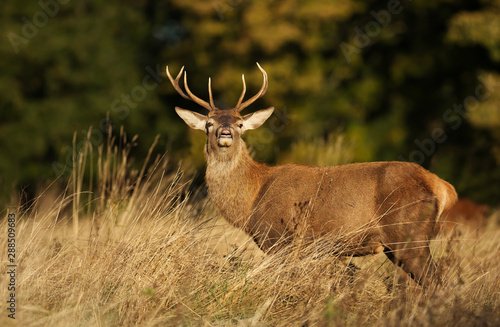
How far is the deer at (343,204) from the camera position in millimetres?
4770

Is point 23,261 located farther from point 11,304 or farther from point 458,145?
point 458,145

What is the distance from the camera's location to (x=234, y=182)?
555cm

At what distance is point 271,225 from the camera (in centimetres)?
489

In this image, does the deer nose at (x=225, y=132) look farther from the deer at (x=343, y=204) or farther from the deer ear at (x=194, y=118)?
the deer ear at (x=194, y=118)

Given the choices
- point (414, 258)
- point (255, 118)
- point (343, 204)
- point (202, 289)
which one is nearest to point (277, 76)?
point (255, 118)

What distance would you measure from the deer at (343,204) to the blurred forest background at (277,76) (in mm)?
7307

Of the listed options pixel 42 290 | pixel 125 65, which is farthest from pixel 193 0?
pixel 42 290

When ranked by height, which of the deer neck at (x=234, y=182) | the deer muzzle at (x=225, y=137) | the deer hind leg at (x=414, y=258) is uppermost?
the deer muzzle at (x=225, y=137)

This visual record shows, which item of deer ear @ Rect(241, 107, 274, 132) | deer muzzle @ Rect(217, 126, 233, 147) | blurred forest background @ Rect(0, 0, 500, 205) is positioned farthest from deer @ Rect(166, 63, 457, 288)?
blurred forest background @ Rect(0, 0, 500, 205)

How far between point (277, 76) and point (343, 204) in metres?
10.3

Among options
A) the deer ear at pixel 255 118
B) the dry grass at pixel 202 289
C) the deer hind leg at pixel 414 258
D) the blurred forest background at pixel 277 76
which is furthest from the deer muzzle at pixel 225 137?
the blurred forest background at pixel 277 76

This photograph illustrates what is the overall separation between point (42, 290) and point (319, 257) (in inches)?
74.0

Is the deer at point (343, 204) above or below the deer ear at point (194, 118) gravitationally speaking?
below

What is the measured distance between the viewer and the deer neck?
5449mm
